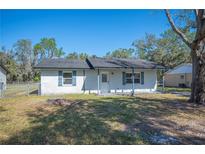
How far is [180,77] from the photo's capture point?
2642 cm

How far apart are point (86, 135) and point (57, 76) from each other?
435 inches

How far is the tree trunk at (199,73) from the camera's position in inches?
380

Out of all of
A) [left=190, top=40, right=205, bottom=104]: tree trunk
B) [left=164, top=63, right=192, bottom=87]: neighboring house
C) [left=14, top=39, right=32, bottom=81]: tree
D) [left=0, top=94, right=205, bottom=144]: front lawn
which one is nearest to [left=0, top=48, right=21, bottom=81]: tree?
[left=14, top=39, right=32, bottom=81]: tree

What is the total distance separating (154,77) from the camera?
1816 centimetres

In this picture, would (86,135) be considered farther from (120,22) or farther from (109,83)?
(109,83)

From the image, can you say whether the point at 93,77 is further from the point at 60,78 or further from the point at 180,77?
the point at 180,77

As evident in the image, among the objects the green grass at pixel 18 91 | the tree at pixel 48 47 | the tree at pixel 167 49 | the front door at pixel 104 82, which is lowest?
the green grass at pixel 18 91

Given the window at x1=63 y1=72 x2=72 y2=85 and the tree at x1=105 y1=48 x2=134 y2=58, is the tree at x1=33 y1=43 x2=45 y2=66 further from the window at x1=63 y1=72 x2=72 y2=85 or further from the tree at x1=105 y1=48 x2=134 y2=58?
the window at x1=63 y1=72 x2=72 y2=85

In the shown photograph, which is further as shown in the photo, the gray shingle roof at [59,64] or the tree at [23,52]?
the tree at [23,52]

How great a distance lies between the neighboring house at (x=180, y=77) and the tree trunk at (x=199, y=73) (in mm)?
15957

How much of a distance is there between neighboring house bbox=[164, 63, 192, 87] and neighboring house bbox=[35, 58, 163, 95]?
9508 millimetres

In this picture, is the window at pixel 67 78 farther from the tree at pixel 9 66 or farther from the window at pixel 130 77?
the tree at pixel 9 66

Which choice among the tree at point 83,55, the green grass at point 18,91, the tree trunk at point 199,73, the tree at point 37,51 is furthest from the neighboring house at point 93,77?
the tree at point 37,51

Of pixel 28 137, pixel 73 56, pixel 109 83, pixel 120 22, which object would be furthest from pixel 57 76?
pixel 73 56
